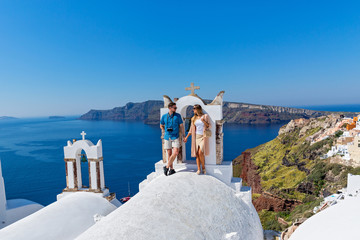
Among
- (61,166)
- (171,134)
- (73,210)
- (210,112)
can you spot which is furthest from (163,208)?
(61,166)

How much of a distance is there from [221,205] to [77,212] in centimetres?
419

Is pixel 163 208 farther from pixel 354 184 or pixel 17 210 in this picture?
pixel 354 184

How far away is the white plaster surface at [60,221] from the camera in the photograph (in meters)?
5.27

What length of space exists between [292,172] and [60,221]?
39550 mm

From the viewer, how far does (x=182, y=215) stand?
4258mm

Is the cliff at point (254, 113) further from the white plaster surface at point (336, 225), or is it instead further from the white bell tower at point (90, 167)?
the white plaster surface at point (336, 225)

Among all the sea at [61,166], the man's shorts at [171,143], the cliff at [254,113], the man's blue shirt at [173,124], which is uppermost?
the man's blue shirt at [173,124]

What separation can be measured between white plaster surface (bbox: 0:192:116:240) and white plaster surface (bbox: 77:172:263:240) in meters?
2.33

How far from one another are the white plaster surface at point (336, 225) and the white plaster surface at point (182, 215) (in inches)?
46.9

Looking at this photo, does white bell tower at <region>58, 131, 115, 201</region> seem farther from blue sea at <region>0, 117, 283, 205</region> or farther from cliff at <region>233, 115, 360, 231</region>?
blue sea at <region>0, 117, 283, 205</region>

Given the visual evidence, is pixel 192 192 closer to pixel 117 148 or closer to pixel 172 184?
pixel 172 184

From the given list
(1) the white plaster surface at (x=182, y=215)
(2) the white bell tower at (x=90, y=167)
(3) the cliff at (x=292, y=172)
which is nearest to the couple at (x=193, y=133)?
(1) the white plaster surface at (x=182, y=215)

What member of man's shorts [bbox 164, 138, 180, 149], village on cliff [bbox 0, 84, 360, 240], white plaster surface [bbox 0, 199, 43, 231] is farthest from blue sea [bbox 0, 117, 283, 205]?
man's shorts [bbox 164, 138, 180, 149]

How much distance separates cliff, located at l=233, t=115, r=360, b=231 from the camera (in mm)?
28172
